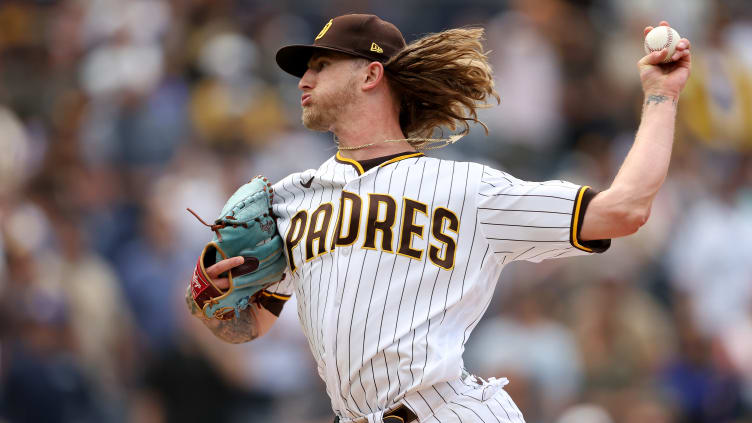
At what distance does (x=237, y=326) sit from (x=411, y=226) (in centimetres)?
93

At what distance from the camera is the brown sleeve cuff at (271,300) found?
4344 millimetres

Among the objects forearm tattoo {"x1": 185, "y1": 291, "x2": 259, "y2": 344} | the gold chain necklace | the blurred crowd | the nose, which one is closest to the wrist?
the gold chain necklace

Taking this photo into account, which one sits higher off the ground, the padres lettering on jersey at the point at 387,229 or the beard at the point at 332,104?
the beard at the point at 332,104

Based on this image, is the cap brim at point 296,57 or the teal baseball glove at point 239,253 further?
the cap brim at point 296,57

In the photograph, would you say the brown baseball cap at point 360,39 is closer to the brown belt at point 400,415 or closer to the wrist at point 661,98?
the wrist at point 661,98

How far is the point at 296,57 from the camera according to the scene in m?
4.28

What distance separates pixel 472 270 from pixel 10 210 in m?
6.15

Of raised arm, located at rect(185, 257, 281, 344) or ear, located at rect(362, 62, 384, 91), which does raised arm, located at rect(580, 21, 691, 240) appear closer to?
ear, located at rect(362, 62, 384, 91)

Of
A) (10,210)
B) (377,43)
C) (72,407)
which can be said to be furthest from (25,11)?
(377,43)

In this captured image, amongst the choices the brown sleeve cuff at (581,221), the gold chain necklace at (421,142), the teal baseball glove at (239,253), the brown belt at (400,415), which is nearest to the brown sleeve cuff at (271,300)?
the teal baseball glove at (239,253)

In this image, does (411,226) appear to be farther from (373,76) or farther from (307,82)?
(307,82)

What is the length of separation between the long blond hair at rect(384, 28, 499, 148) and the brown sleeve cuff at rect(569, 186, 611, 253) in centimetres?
57

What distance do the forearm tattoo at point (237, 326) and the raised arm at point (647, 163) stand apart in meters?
1.45

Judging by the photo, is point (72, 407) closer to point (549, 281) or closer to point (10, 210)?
point (10, 210)
